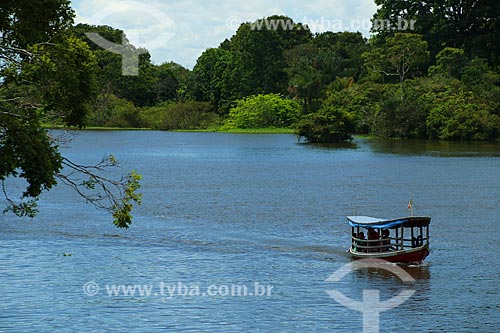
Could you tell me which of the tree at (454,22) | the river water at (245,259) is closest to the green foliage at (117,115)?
the tree at (454,22)

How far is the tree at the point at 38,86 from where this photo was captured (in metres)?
16.7

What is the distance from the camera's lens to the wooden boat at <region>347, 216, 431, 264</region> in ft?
96.2

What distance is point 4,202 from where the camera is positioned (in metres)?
49.0

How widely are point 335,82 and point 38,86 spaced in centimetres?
10443

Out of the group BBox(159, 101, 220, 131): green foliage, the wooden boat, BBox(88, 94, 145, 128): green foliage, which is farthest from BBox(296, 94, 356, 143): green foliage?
the wooden boat

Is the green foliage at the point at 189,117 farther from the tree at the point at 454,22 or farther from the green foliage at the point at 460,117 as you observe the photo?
the green foliage at the point at 460,117

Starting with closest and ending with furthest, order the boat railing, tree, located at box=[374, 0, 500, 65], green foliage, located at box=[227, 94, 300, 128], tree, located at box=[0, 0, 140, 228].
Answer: tree, located at box=[0, 0, 140, 228]
the boat railing
tree, located at box=[374, 0, 500, 65]
green foliage, located at box=[227, 94, 300, 128]

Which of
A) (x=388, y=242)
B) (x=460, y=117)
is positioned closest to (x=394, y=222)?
(x=388, y=242)

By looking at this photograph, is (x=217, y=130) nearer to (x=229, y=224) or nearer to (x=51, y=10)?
(x=229, y=224)

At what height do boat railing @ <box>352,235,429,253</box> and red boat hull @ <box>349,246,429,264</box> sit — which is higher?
boat railing @ <box>352,235,429,253</box>

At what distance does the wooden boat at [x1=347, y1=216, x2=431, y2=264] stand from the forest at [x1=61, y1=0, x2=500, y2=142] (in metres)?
56.5

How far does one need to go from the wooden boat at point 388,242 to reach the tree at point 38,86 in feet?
42.0

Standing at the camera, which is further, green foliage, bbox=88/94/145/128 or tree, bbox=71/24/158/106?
green foliage, bbox=88/94/145/128

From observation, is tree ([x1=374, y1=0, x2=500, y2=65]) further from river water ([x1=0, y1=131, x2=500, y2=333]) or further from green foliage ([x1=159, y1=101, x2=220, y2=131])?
river water ([x1=0, y1=131, x2=500, y2=333])
